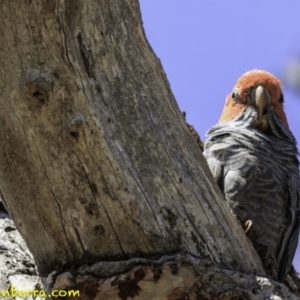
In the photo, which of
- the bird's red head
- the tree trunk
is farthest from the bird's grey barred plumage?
the tree trunk

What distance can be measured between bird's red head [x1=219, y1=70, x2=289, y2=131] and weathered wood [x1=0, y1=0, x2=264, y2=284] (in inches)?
79.3

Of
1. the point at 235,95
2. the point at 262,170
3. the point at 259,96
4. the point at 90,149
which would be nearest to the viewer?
the point at 90,149

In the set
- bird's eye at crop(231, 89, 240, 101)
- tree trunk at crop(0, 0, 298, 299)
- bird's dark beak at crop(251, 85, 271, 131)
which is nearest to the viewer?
tree trunk at crop(0, 0, 298, 299)

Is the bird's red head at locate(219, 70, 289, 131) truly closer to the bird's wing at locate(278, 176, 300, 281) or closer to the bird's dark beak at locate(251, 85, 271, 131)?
the bird's dark beak at locate(251, 85, 271, 131)

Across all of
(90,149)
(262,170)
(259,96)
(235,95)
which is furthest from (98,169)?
(235,95)

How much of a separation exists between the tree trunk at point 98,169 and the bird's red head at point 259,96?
6.63 feet

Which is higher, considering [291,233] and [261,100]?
[261,100]

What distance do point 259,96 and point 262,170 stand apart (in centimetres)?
69

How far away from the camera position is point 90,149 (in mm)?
2453

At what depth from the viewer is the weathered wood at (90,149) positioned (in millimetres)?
2441

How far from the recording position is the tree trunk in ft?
7.98

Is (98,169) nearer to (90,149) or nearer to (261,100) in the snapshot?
(90,149)

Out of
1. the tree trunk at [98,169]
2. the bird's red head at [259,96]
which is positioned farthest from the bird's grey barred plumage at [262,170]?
the tree trunk at [98,169]

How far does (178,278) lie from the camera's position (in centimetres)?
242
